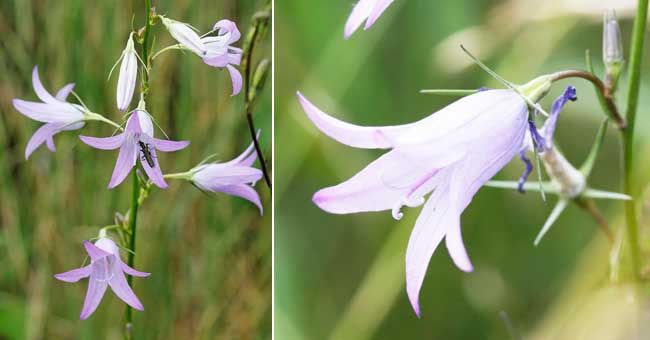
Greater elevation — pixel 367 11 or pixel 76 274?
pixel 367 11

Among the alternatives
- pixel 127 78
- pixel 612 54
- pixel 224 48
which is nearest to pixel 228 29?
pixel 224 48

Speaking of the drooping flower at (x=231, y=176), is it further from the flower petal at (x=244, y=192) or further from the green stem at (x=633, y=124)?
the green stem at (x=633, y=124)

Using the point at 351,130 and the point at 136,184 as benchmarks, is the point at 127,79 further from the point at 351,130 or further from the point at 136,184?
the point at 351,130

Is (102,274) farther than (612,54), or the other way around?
(102,274)

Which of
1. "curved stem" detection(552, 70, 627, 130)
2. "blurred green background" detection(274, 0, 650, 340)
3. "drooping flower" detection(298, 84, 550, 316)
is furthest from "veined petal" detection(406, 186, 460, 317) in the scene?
"blurred green background" detection(274, 0, 650, 340)

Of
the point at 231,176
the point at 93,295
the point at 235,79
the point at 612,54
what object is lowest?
the point at 93,295

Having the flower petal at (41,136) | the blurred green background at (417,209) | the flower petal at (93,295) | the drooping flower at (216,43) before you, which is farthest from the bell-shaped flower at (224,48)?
the flower petal at (93,295)
